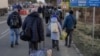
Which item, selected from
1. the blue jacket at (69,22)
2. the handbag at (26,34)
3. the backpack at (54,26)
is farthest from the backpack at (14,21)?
the handbag at (26,34)

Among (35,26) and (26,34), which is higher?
(35,26)

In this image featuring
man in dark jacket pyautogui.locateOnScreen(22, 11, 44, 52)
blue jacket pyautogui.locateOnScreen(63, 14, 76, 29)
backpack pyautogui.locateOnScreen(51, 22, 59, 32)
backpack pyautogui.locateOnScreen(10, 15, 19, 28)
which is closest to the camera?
man in dark jacket pyautogui.locateOnScreen(22, 11, 44, 52)

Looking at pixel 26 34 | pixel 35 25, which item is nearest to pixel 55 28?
pixel 35 25

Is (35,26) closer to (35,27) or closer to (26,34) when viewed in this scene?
(35,27)

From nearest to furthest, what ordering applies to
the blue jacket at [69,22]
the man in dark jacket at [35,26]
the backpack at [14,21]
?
the man in dark jacket at [35,26], the backpack at [14,21], the blue jacket at [69,22]

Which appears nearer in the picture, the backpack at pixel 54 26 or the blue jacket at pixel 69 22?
the backpack at pixel 54 26

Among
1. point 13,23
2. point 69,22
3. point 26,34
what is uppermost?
point 26,34

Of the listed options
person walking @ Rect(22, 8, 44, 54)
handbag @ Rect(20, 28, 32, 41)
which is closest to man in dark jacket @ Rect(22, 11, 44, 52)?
person walking @ Rect(22, 8, 44, 54)

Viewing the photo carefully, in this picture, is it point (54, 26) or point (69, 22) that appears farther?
point (69, 22)

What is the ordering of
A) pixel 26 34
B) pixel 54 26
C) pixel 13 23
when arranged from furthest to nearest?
pixel 13 23, pixel 54 26, pixel 26 34

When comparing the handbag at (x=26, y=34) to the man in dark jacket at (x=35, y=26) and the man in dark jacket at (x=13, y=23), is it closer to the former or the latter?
the man in dark jacket at (x=35, y=26)

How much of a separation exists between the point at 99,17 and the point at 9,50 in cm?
1691

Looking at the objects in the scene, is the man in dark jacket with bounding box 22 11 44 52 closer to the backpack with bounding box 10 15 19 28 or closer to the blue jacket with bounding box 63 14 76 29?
the backpack with bounding box 10 15 19 28

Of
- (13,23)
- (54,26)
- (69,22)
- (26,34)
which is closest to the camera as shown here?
(26,34)
